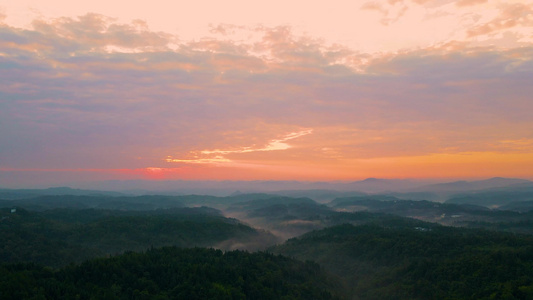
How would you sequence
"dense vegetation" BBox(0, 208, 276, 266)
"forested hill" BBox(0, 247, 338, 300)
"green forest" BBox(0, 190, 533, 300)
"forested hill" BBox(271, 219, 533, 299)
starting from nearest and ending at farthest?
"forested hill" BBox(0, 247, 338, 300) < "green forest" BBox(0, 190, 533, 300) < "forested hill" BBox(271, 219, 533, 299) < "dense vegetation" BBox(0, 208, 276, 266)

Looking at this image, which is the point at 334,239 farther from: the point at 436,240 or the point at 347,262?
the point at 436,240

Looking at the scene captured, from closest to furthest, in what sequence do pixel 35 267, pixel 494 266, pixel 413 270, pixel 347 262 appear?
1. pixel 35 267
2. pixel 494 266
3. pixel 413 270
4. pixel 347 262

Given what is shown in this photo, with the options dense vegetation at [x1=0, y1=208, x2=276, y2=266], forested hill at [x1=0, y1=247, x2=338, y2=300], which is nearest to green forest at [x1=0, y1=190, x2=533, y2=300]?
forested hill at [x1=0, y1=247, x2=338, y2=300]

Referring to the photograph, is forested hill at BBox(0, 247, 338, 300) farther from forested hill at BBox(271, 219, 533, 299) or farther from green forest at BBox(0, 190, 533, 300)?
forested hill at BBox(271, 219, 533, 299)

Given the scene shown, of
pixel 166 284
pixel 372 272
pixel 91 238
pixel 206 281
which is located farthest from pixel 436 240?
pixel 91 238

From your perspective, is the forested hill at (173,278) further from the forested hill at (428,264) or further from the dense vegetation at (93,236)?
the dense vegetation at (93,236)

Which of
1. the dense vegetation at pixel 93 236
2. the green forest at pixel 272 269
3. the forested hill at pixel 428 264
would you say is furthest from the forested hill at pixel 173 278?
the dense vegetation at pixel 93 236
